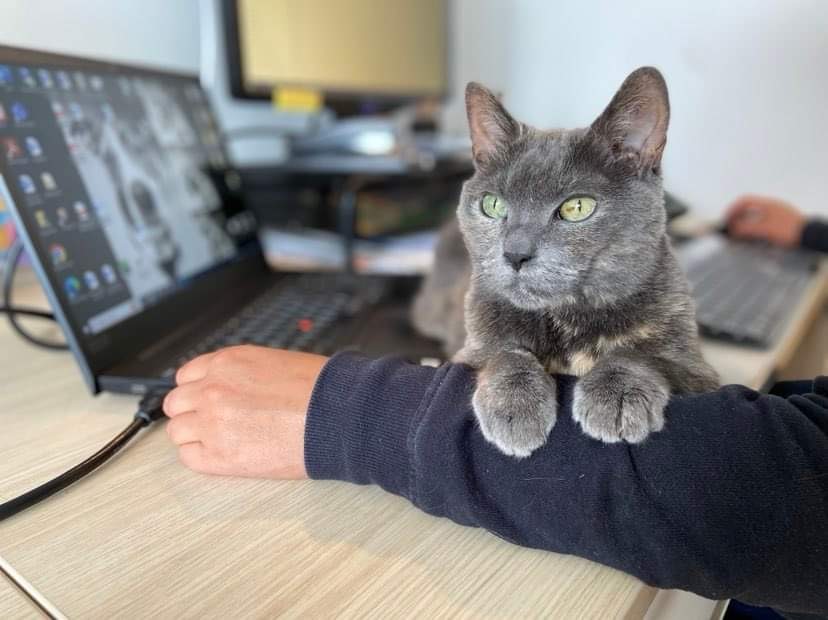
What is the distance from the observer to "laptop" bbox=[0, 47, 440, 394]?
0.67 metres

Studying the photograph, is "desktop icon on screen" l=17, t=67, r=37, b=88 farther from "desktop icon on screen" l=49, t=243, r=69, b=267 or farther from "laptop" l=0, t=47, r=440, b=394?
"desktop icon on screen" l=49, t=243, r=69, b=267

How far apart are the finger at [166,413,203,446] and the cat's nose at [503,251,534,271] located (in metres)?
0.35

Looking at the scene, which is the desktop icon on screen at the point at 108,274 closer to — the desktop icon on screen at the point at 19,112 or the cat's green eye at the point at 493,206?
the desktop icon on screen at the point at 19,112

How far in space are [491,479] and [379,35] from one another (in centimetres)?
142

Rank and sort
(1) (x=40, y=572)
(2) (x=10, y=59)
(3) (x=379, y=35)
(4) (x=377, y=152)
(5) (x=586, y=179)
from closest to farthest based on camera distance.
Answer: (1) (x=40, y=572) < (5) (x=586, y=179) < (2) (x=10, y=59) < (4) (x=377, y=152) < (3) (x=379, y=35)

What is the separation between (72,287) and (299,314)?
32 centimetres

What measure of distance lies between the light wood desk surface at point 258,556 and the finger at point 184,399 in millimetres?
51

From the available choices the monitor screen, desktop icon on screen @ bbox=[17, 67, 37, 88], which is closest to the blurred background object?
the monitor screen

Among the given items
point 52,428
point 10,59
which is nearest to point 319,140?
point 10,59

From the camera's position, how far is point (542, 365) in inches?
23.7

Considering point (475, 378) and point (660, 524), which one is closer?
point (660, 524)

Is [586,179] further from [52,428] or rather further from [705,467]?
[52,428]

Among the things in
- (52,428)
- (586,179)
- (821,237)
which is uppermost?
(586,179)

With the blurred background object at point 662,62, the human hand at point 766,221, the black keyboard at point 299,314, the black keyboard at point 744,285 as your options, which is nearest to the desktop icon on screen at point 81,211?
the black keyboard at point 299,314
